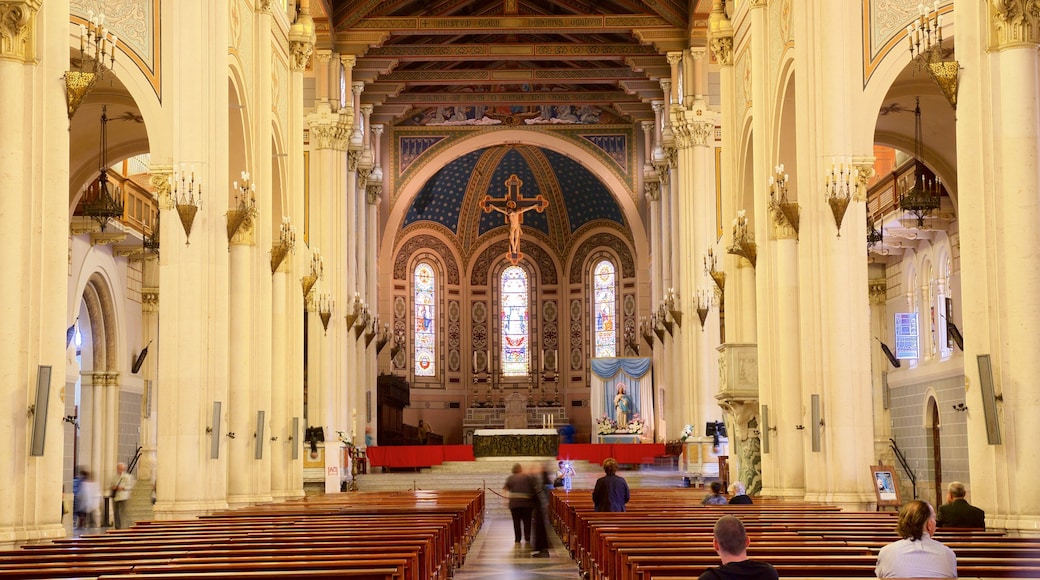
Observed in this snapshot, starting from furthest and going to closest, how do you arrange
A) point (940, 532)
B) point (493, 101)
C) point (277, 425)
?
point (493, 101), point (277, 425), point (940, 532)

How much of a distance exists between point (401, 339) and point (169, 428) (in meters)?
31.3

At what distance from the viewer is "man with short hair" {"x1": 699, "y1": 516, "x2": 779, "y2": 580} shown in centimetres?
542

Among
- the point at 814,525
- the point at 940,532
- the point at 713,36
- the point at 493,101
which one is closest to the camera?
the point at 940,532

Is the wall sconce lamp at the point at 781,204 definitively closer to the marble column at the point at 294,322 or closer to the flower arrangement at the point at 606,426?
the marble column at the point at 294,322

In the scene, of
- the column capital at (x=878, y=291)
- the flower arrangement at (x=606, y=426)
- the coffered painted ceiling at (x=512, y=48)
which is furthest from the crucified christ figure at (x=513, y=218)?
the column capital at (x=878, y=291)

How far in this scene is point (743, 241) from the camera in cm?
2255

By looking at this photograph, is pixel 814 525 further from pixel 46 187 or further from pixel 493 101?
pixel 493 101

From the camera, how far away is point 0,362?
492 inches

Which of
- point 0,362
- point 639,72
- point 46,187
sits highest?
point 639,72

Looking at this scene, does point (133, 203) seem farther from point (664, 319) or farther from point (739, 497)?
point (739, 497)

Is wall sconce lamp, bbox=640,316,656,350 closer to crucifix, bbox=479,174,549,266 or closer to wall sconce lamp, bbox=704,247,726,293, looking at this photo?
crucifix, bbox=479,174,549,266

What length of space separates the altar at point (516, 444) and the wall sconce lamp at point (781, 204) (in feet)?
61.0

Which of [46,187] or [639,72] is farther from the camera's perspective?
[639,72]

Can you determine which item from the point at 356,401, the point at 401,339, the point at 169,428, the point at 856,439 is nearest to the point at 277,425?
the point at 169,428
